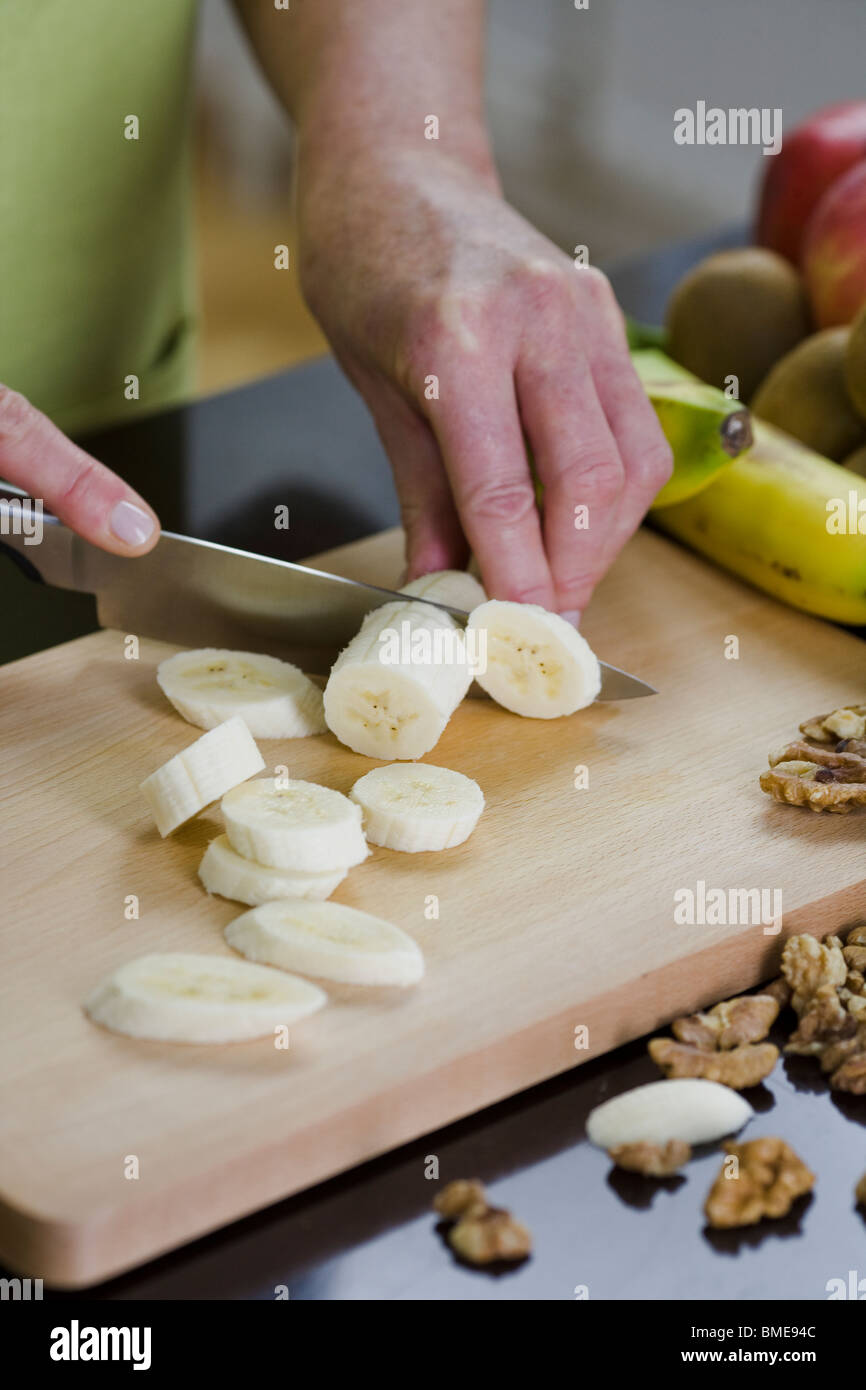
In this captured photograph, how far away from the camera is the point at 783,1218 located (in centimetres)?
97

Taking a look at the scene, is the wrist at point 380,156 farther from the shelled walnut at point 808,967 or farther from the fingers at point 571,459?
the shelled walnut at point 808,967

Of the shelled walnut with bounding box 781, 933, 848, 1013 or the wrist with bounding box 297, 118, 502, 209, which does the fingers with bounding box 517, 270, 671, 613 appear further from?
A: the shelled walnut with bounding box 781, 933, 848, 1013

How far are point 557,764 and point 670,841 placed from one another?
152 millimetres

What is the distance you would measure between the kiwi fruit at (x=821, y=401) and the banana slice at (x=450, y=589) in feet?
1.73

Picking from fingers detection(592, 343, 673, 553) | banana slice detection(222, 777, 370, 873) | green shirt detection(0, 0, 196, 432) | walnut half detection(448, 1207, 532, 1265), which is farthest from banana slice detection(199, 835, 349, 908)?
green shirt detection(0, 0, 196, 432)

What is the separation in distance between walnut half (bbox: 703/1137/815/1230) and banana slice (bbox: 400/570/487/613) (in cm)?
63

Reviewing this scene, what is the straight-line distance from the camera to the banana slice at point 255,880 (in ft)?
3.80

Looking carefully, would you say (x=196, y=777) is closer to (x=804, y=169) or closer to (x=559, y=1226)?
(x=559, y=1226)

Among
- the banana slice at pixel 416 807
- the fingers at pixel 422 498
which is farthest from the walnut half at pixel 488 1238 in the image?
the fingers at pixel 422 498
